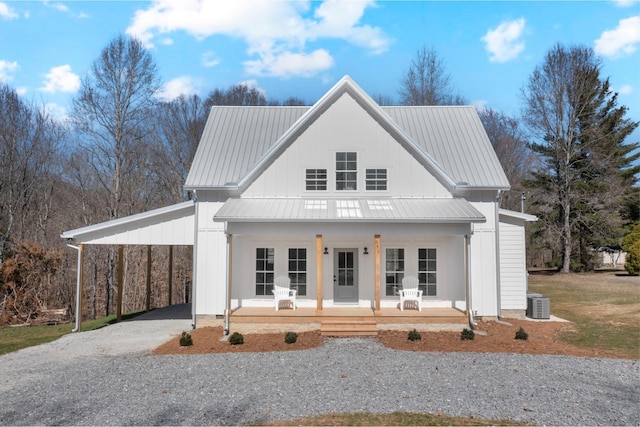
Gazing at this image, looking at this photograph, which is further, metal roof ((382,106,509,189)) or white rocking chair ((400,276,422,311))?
metal roof ((382,106,509,189))

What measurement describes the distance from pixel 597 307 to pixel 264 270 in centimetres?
1297

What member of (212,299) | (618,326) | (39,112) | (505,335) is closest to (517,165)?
(618,326)

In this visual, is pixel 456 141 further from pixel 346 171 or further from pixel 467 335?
pixel 467 335

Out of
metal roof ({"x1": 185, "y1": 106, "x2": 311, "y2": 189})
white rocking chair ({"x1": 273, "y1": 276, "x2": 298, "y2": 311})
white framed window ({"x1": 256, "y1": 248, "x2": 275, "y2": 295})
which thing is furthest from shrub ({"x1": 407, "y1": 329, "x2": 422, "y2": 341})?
metal roof ({"x1": 185, "y1": 106, "x2": 311, "y2": 189})

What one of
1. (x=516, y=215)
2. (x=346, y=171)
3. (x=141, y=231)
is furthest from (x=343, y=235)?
(x=141, y=231)

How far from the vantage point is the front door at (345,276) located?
14328mm

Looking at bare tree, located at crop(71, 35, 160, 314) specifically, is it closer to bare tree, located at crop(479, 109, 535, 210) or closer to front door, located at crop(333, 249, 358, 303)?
front door, located at crop(333, 249, 358, 303)

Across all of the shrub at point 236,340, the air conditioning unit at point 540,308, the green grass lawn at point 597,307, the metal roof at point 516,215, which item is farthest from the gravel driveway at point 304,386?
the metal roof at point 516,215

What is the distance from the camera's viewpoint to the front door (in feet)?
47.0

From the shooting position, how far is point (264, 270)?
14.3 m

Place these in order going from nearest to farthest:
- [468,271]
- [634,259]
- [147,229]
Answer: [468,271] < [147,229] < [634,259]

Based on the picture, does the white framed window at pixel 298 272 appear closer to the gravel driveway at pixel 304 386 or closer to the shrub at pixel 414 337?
the gravel driveway at pixel 304 386

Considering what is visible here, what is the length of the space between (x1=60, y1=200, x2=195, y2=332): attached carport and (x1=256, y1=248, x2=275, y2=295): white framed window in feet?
7.54

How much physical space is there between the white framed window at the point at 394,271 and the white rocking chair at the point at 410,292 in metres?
0.21
